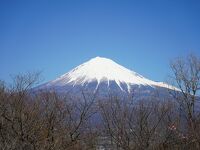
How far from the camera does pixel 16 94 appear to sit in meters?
16.5

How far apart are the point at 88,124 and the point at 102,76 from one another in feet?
374

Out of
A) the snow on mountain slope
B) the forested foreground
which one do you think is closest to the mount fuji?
the snow on mountain slope

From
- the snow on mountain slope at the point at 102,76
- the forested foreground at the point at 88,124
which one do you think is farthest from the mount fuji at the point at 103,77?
the forested foreground at the point at 88,124

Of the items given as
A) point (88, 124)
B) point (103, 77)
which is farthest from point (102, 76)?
point (88, 124)

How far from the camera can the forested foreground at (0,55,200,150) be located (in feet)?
48.8

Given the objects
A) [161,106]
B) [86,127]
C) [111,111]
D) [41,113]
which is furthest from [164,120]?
[41,113]

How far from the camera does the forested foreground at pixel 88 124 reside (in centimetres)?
1488

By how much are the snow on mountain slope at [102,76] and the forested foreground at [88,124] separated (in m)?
89.0

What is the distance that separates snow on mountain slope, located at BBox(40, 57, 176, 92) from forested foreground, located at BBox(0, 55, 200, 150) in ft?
292

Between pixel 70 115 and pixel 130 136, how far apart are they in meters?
3.78

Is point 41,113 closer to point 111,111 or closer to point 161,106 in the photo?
point 111,111

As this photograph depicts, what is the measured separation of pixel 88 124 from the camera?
19.4 meters

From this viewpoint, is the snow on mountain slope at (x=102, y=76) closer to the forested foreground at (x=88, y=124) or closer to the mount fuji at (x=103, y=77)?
the mount fuji at (x=103, y=77)

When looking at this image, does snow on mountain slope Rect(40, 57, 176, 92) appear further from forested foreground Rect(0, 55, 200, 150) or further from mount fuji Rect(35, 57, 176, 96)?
forested foreground Rect(0, 55, 200, 150)
